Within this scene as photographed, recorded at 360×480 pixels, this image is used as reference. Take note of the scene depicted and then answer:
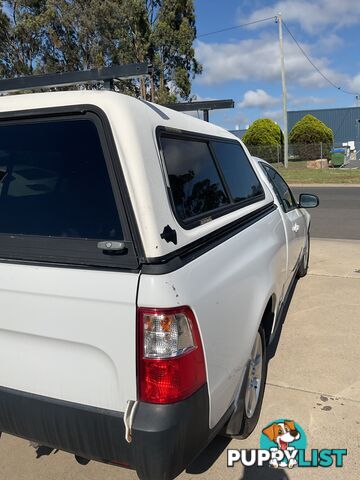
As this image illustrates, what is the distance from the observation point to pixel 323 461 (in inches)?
97.9

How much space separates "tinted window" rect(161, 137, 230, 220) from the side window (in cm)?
160

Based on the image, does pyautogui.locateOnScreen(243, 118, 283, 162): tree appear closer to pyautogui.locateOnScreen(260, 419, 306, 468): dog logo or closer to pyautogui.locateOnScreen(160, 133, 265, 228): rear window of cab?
pyautogui.locateOnScreen(160, 133, 265, 228): rear window of cab

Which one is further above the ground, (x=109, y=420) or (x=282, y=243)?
(x=282, y=243)

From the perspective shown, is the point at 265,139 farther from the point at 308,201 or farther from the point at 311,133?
the point at 308,201

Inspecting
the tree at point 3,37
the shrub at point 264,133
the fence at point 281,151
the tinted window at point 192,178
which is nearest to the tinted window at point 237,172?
the tinted window at point 192,178

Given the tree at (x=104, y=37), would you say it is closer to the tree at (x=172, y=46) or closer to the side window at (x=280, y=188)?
the tree at (x=172, y=46)

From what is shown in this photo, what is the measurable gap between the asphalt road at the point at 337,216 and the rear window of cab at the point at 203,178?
624 centimetres

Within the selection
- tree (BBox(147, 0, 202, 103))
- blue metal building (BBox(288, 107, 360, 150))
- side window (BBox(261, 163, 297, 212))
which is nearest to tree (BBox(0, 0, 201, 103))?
tree (BBox(147, 0, 202, 103))

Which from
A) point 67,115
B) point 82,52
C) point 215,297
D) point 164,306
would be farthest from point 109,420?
point 82,52

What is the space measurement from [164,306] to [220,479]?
4.33ft

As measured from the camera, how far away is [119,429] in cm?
172

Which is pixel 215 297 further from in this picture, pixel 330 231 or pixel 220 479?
pixel 330 231

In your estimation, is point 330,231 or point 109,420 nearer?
point 109,420

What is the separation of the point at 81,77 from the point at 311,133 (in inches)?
1477
